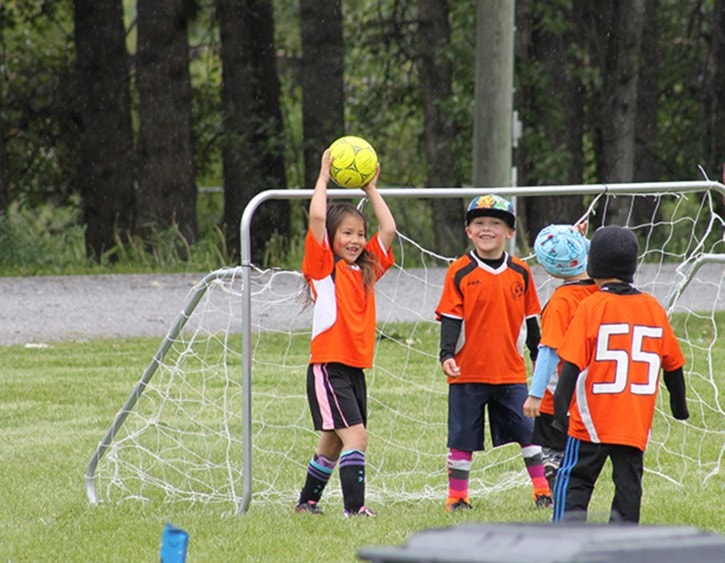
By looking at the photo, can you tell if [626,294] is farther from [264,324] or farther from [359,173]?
[264,324]

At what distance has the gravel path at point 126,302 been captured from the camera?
1189cm

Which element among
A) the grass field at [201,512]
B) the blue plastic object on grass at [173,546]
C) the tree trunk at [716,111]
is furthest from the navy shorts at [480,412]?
the tree trunk at [716,111]

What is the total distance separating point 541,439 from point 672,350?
130 cm

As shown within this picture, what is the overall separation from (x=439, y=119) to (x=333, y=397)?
585 inches

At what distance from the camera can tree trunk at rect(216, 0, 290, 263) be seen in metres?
19.9

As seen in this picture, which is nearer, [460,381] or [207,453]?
[460,381]

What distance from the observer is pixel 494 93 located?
11188mm

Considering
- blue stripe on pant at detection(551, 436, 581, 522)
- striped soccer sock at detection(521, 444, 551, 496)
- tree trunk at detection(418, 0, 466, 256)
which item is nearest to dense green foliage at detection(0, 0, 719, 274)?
tree trunk at detection(418, 0, 466, 256)

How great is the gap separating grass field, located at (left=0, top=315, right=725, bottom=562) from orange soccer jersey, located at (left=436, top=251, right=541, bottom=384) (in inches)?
25.3

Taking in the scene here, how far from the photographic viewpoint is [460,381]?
20.3ft

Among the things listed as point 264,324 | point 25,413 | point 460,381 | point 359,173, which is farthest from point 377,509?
point 264,324

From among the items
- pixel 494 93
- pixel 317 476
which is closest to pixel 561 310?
pixel 317 476

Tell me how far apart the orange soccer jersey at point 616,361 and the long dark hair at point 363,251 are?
4.08 feet

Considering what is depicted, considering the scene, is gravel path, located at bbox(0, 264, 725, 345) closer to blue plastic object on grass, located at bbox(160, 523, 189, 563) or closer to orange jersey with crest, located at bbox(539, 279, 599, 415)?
orange jersey with crest, located at bbox(539, 279, 599, 415)
